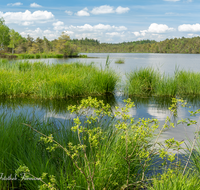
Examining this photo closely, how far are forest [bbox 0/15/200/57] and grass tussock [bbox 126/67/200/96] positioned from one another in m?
57.8

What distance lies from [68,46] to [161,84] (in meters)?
66.0

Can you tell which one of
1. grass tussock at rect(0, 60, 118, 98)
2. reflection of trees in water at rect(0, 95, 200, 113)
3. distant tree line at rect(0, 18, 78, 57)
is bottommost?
reflection of trees in water at rect(0, 95, 200, 113)

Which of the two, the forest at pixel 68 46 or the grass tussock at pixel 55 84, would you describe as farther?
the forest at pixel 68 46

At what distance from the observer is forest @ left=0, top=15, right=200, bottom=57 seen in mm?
72562

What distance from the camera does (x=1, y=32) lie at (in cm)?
7812

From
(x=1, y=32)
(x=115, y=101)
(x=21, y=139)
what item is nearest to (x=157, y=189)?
(x=21, y=139)

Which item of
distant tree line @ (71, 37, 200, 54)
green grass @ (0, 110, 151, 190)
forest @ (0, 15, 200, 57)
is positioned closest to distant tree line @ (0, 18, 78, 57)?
forest @ (0, 15, 200, 57)

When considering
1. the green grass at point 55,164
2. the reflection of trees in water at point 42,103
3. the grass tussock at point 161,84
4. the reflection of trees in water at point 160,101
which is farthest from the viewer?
the grass tussock at point 161,84

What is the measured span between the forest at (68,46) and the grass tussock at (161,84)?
5783cm

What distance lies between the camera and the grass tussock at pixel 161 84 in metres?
9.94

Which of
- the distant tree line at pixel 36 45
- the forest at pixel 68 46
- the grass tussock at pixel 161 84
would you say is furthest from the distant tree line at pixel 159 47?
the grass tussock at pixel 161 84

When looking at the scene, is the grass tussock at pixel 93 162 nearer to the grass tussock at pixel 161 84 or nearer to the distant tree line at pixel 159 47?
the grass tussock at pixel 161 84

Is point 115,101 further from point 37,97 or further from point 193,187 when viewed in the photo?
Answer: point 193,187

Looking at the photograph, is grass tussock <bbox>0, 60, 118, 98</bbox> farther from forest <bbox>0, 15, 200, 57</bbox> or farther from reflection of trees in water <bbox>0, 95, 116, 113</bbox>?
forest <bbox>0, 15, 200, 57</bbox>
